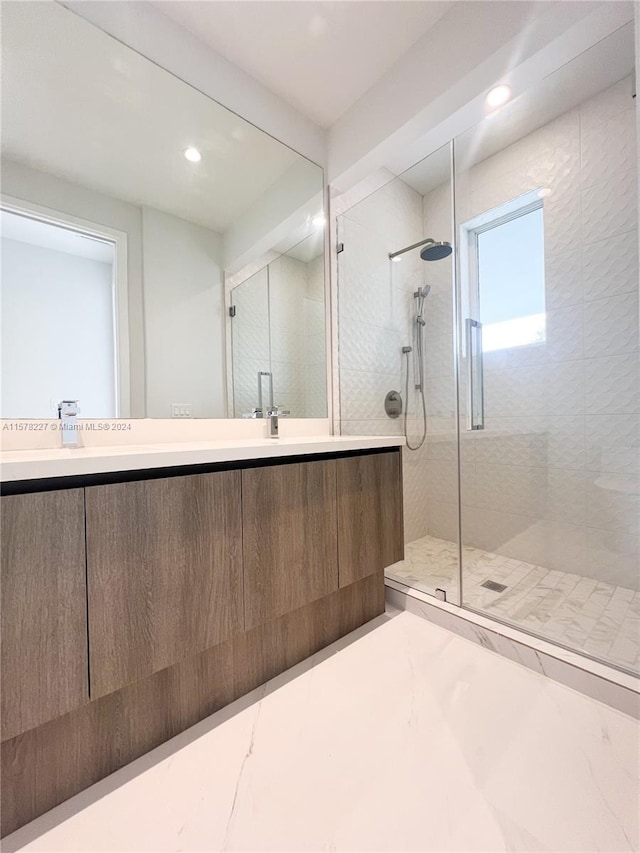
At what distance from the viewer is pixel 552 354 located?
6.37ft

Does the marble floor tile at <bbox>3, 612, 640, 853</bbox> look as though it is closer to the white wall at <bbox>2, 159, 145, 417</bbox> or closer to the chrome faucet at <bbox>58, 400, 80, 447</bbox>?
the chrome faucet at <bbox>58, 400, 80, 447</bbox>

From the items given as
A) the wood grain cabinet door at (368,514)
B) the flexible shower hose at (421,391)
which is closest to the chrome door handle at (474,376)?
the flexible shower hose at (421,391)

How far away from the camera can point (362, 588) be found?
1.55 metres

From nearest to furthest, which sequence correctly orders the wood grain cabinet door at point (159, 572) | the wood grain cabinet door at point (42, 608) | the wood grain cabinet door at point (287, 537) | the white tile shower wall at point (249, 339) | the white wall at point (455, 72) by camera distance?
the wood grain cabinet door at point (42, 608) < the wood grain cabinet door at point (159, 572) < the wood grain cabinet door at point (287, 537) < the white wall at point (455, 72) < the white tile shower wall at point (249, 339)

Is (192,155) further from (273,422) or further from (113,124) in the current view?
(273,422)

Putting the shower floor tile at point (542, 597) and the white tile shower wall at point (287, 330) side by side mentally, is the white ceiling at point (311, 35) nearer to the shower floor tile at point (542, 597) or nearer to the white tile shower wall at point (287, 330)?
the white tile shower wall at point (287, 330)

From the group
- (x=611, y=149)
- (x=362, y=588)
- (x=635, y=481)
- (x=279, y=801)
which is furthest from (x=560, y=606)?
(x=611, y=149)

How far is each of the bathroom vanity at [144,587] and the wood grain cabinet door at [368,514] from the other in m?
0.01

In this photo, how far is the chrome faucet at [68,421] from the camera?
1.11 meters

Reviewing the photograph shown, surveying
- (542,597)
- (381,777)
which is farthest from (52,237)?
(542,597)

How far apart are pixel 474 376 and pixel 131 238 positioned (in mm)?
1838

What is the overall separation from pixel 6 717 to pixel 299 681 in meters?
0.83

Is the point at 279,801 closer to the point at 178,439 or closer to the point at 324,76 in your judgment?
the point at 178,439

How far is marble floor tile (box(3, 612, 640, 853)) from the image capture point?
0.74m
